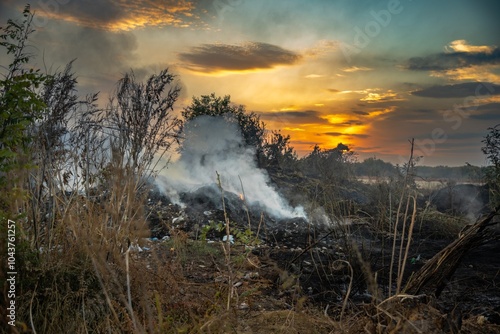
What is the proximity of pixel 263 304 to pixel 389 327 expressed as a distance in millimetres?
Answer: 3144

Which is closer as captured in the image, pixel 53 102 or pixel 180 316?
pixel 180 316

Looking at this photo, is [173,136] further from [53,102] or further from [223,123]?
[223,123]

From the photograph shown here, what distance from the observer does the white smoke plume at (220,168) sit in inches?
540

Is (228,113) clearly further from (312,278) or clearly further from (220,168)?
(312,278)

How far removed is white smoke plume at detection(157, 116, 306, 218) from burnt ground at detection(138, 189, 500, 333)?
98cm

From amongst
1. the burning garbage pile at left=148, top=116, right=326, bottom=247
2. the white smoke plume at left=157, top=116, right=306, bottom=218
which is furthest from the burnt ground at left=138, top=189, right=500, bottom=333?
the white smoke plume at left=157, top=116, right=306, bottom=218

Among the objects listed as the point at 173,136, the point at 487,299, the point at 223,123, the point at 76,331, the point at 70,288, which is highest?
the point at 223,123

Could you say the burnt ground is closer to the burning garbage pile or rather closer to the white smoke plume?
the burning garbage pile

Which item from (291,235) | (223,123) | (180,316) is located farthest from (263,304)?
(223,123)

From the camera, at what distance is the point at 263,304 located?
5426mm

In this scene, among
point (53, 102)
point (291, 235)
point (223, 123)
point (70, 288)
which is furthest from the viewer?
point (223, 123)

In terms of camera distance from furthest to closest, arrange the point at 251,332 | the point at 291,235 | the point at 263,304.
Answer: the point at 291,235 < the point at 263,304 < the point at 251,332

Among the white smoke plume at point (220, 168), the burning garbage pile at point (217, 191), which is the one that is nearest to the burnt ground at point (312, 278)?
the burning garbage pile at point (217, 191)

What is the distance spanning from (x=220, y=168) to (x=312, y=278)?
9.44m
